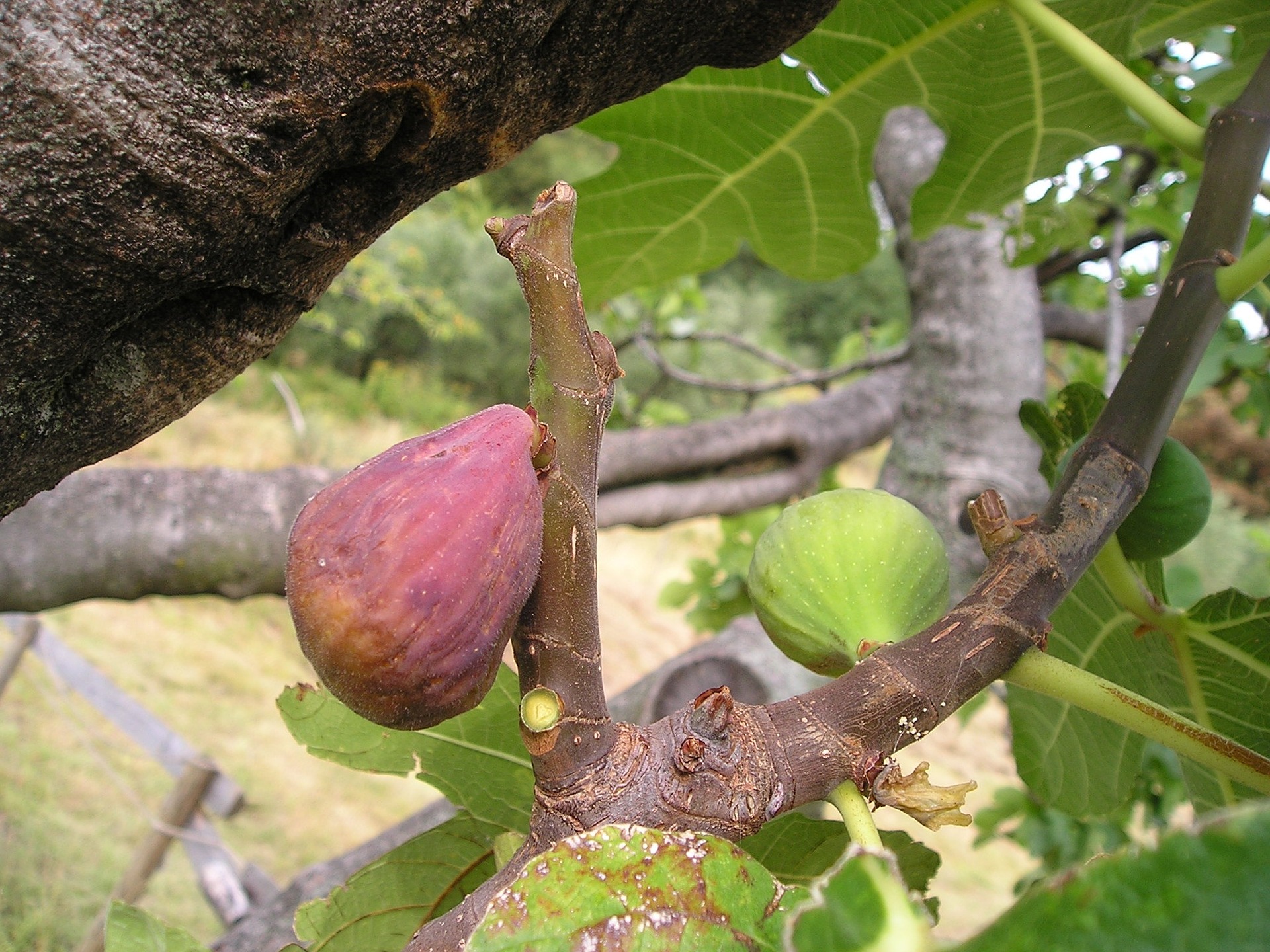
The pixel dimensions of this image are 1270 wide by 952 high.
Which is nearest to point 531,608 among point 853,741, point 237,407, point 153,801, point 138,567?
point 853,741

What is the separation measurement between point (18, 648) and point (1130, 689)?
15.8ft

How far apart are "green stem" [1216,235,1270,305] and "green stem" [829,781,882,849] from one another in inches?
19.1

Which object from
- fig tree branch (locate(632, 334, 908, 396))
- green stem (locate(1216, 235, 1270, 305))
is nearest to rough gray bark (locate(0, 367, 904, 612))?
green stem (locate(1216, 235, 1270, 305))

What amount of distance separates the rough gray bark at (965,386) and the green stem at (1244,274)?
0.99 metres

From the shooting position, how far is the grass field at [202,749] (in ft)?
11.9

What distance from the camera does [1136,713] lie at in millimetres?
580

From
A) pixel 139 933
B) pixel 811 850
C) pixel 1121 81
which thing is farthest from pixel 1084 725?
pixel 139 933

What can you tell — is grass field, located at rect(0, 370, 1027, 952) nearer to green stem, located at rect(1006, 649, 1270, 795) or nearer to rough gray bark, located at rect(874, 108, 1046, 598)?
rough gray bark, located at rect(874, 108, 1046, 598)

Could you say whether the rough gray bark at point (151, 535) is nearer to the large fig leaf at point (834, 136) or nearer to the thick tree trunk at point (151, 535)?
the thick tree trunk at point (151, 535)

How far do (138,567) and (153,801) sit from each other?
3493 millimetres


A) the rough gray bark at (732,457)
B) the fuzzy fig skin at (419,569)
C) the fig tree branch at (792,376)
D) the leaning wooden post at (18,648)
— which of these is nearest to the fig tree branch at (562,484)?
the fuzzy fig skin at (419,569)

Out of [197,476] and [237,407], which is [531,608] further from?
[237,407]

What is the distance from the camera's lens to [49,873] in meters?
3.42

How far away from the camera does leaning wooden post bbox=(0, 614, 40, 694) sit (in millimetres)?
4254
